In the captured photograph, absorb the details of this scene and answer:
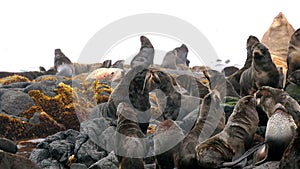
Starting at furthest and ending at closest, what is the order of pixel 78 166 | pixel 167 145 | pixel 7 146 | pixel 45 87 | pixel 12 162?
pixel 45 87, pixel 7 146, pixel 78 166, pixel 167 145, pixel 12 162

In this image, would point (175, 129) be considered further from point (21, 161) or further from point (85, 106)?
point (85, 106)

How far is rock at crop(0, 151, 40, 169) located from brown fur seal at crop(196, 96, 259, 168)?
229 centimetres

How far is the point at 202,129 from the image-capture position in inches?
283

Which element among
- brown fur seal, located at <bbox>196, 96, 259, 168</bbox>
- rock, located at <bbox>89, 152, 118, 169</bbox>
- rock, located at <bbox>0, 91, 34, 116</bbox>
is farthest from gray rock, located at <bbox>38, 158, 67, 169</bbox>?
rock, located at <bbox>0, 91, 34, 116</bbox>

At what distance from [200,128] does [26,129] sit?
5468 millimetres

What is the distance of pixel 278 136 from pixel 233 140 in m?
0.76

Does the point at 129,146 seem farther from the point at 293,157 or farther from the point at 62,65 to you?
the point at 62,65

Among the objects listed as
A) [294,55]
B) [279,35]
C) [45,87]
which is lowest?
[45,87]

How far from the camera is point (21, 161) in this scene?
19.4 feet

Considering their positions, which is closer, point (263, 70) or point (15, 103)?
point (263, 70)

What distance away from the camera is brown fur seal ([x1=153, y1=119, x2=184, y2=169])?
6711 mm

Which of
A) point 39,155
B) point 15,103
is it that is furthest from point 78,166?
point 15,103

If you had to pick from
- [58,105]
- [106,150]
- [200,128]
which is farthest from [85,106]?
[200,128]

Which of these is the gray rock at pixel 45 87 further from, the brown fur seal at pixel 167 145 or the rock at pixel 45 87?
the brown fur seal at pixel 167 145
